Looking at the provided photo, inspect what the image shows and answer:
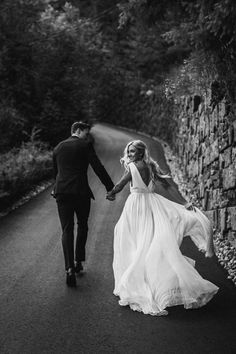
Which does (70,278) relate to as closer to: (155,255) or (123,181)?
(155,255)

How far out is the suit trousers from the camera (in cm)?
604

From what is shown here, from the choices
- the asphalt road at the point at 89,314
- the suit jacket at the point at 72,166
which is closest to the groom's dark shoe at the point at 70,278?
the asphalt road at the point at 89,314

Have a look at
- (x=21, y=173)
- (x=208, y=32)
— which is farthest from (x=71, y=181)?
(x=21, y=173)

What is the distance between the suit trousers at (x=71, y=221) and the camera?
604 cm

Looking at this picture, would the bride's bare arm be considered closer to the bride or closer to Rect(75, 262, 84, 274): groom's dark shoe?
the bride

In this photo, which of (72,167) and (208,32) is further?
(208,32)

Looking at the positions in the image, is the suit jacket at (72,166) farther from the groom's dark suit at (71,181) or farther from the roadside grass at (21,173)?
the roadside grass at (21,173)

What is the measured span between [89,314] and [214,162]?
5.50 metres

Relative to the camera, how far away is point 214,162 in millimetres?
9633

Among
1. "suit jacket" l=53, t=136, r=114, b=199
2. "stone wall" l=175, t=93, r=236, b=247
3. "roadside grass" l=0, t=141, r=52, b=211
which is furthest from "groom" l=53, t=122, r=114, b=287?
"roadside grass" l=0, t=141, r=52, b=211

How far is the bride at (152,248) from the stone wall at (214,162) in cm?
206

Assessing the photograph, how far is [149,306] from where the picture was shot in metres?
5.10

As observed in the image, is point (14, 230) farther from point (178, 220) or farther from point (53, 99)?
point (53, 99)

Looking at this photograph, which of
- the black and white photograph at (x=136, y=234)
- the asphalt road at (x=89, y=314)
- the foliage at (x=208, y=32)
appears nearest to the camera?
the asphalt road at (x=89, y=314)
